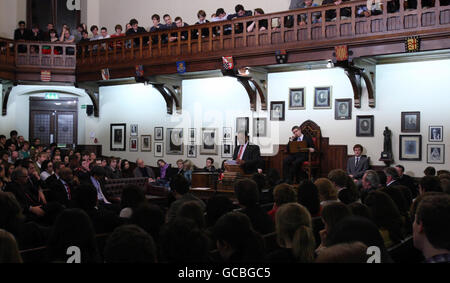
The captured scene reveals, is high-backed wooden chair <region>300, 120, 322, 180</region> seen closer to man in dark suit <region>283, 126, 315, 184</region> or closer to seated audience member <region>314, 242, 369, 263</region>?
man in dark suit <region>283, 126, 315, 184</region>

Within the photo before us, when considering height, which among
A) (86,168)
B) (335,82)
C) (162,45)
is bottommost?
(86,168)

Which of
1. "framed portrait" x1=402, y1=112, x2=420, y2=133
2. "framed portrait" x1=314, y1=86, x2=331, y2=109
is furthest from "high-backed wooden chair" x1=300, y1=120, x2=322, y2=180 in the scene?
"framed portrait" x1=402, y1=112, x2=420, y2=133

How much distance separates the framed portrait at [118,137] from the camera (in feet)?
→ 62.5

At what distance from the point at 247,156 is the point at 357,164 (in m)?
3.09

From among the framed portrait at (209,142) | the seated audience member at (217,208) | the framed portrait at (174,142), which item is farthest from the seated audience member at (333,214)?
the framed portrait at (174,142)

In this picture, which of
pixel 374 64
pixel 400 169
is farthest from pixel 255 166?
pixel 374 64

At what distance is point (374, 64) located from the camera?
528 inches

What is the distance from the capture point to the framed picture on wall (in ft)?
40.9

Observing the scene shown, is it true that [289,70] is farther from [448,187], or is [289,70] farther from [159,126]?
[448,187]

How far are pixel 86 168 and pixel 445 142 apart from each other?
30.5 feet

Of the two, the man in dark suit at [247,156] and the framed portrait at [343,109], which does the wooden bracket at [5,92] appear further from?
the framed portrait at [343,109]

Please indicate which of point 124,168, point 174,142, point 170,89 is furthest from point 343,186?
point 174,142

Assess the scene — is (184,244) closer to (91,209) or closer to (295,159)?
(91,209)

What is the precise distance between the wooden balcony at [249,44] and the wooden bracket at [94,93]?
33.0 inches
